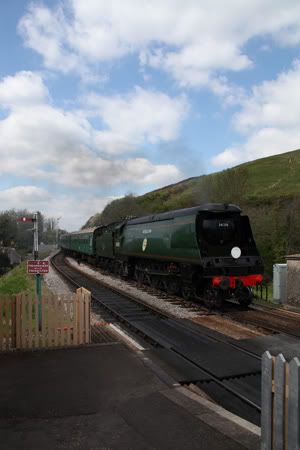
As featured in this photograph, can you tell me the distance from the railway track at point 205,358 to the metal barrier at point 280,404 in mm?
1992

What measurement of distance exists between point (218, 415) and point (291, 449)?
5.07ft

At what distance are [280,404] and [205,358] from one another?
418 cm

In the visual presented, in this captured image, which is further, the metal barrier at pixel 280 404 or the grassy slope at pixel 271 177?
the grassy slope at pixel 271 177

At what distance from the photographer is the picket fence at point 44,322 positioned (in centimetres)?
758

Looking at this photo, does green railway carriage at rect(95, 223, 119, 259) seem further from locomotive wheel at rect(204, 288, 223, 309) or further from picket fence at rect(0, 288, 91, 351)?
picket fence at rect(0, 288, 91, 351)

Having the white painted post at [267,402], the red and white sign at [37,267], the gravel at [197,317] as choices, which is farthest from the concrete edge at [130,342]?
the white painted post at [267,402]

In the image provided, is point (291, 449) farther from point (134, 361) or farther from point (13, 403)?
point (134, 361)

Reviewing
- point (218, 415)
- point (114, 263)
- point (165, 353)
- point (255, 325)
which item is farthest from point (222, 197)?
point (218, 415)

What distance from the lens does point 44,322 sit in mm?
7793

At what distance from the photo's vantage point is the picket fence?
7.58 metres

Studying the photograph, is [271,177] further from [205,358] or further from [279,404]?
[279,404]

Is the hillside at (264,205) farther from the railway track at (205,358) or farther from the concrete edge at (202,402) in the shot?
the concrete edge at (202,402)

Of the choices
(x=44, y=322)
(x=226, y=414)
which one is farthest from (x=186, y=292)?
(x=226, y=414)

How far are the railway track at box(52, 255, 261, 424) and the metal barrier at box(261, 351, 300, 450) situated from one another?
1992 mm
